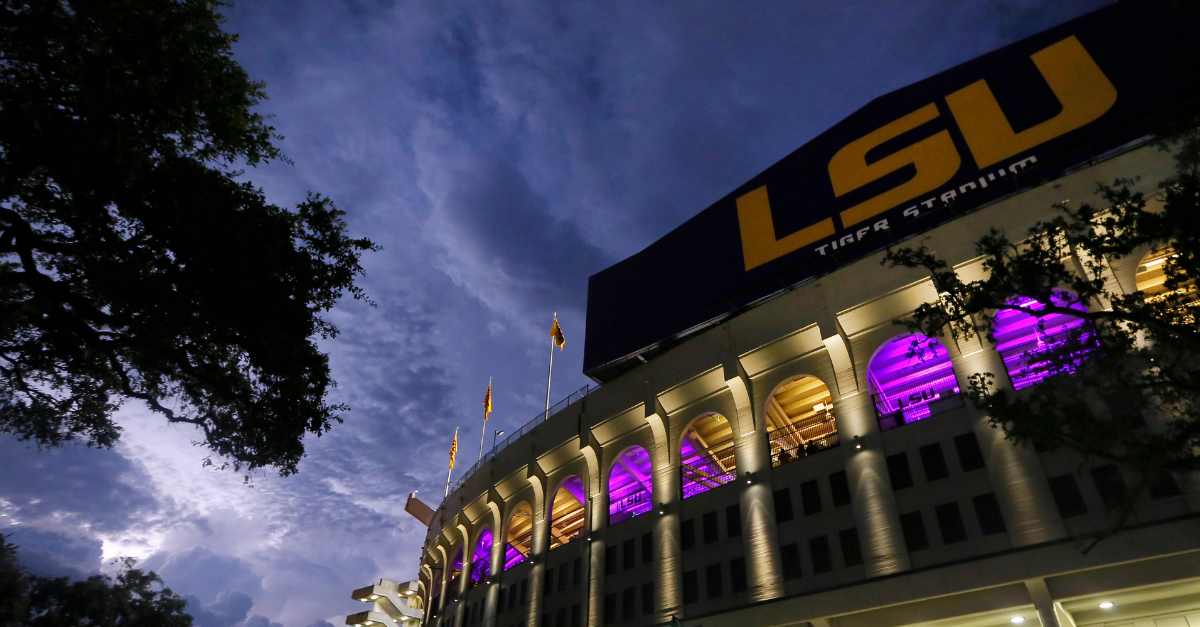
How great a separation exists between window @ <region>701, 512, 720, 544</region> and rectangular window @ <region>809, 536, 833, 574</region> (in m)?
5.46

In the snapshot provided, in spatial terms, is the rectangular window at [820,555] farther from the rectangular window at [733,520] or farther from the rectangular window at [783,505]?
the rectangular window at [733,520]

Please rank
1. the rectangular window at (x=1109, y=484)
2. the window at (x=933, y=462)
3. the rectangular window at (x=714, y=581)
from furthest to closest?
the rectangular window at (x=714, y=581) → the window at (x=933, y=462) → the rectangular window at (x=1109, y=484)

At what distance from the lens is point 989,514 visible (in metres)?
25.7

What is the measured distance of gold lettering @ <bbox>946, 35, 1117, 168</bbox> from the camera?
33.2 m

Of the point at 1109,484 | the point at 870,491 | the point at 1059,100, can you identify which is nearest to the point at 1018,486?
the point at 1109,484

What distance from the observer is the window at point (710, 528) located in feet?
110

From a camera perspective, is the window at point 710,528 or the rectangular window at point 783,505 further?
the window at point 710,528

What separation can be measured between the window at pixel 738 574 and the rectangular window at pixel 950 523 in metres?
9.41

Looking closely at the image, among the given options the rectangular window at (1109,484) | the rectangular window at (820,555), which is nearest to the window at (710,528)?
the rectangular window at (820,555)

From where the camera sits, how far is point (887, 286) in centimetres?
3195

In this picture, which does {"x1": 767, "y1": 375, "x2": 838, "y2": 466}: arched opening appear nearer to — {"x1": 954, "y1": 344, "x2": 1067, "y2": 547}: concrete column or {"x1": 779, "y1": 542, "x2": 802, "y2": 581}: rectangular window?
{"x1": 779, "y1": 542, "x2": 802, "y2": 581}: rectangular window

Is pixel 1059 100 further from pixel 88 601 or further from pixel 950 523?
pixel 88 601

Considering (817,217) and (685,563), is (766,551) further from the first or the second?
(817,217)

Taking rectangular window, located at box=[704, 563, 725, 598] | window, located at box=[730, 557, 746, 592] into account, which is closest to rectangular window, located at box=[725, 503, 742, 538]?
A: window, located at box=[730, 557, 746, 592]
